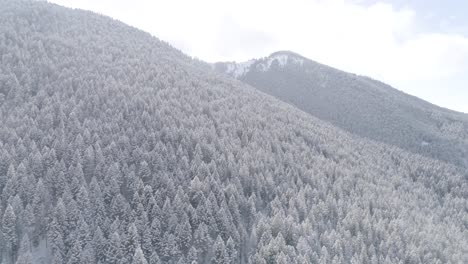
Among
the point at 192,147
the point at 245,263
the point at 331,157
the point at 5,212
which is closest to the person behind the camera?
the point at 5,212

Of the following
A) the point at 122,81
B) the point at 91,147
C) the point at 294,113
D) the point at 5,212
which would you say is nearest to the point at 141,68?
the point at 122,81

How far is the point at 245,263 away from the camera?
8962 centimetres

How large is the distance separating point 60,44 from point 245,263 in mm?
136166

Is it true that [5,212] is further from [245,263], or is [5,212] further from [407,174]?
[407,174]

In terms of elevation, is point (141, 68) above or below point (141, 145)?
above

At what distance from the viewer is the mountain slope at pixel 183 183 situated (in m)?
84.3

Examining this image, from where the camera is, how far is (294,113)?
19338cm

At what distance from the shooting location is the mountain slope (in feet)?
277

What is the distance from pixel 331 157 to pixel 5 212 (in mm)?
102804

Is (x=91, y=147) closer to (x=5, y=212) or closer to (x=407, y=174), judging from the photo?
(x=5, y=212)

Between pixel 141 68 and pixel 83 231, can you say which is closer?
pixel 83 231

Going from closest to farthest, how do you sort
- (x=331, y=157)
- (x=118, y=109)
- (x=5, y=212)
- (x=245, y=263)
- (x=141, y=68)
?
(x=5, y=212) → (x=245, y=263) → (x=118, y=109) → (x=331, y=157) → (x=141, y=68)

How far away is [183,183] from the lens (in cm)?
10294

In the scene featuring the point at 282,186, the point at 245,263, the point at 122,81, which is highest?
the point at 122,81
